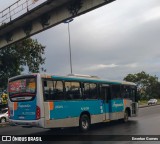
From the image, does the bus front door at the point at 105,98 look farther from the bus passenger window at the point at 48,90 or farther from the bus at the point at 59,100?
the bus passenger window at the point at 48,90

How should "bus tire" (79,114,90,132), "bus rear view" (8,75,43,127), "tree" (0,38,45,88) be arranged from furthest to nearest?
"tree" (0,38,45,88) → "bus tire" (79,114,90,132) → "bus rear view" (8,75,43,127)

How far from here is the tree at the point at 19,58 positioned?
140 ft

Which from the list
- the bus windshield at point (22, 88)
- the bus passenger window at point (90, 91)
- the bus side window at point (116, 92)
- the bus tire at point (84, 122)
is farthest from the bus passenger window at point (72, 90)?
the bus side window at point (116, 92)

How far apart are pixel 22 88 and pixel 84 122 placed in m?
3.61

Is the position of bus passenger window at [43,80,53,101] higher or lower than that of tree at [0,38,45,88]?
lower

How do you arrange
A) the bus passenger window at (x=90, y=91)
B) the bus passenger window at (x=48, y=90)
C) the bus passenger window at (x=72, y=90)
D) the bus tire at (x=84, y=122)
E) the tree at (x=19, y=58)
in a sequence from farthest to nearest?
the tree at (x=19, y=58)
the bus passenger window at (x=90, y=91)
the bus tire at (x=84, y=122)
the bus passenger window at (x=72, y=90)
the bus passenger window at (x=48, y=90)

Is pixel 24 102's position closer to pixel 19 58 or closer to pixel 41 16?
pixel 41 16

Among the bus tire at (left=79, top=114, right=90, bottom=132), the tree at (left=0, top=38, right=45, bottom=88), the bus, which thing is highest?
the tree at (left=0, top=38, right=45, bottom=88)

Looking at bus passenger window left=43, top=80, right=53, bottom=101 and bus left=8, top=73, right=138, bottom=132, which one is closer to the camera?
bus left=8, top=73, right=138, bottom=132

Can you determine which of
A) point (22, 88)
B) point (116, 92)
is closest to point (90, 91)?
point (116, 92)

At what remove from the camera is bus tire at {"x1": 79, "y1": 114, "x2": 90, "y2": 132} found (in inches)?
632

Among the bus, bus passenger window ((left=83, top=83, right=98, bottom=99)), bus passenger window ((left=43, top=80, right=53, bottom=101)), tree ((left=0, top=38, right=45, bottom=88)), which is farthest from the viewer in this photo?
tree ((left=0, top=38, right=45, bottom=88))

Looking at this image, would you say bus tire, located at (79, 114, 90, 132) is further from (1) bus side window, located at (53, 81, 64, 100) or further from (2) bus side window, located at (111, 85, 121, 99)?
(2) bus side window, located at (111, 85, 121, 99)

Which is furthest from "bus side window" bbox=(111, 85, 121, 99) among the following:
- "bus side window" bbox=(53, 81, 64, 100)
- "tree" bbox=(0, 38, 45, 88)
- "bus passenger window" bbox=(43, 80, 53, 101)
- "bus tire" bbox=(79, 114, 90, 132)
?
"tree" bbox=(0, 38, 45, 88)
